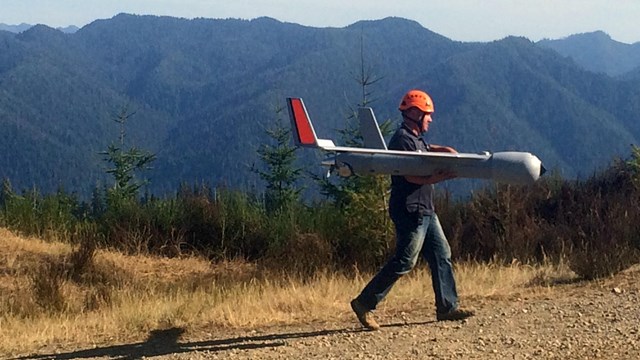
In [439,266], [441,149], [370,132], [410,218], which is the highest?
[370,132]

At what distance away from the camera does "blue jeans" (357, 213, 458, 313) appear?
6.62 metres

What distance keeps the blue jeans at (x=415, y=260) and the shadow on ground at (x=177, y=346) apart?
261mm

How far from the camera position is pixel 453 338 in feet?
20.8

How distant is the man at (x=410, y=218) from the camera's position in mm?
6617

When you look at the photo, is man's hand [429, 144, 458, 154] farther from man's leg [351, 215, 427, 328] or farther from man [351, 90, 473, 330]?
man's leg [351, 215, 427, 328]

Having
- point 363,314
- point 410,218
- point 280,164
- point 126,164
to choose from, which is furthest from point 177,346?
point 126,164

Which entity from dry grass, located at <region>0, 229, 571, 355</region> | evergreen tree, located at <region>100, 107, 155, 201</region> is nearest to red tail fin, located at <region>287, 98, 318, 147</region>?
dry grass, located at <region>0, 229, 571, 355</region>

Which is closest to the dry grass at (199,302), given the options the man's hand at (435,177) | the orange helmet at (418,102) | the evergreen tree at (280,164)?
the man's hand at (435,177)

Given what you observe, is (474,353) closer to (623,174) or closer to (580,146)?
(623,174)

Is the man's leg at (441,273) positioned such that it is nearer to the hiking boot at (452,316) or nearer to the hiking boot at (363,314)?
the hiking boot at (452,316)

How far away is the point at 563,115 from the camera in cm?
17062

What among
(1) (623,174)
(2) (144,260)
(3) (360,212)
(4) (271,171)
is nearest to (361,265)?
(3) (360,212)

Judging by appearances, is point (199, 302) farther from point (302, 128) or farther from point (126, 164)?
point (126, 164)

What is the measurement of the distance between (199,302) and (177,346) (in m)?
1.31
